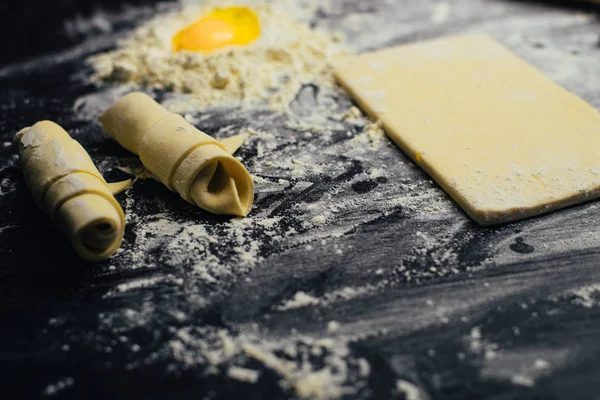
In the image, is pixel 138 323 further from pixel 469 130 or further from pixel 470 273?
pixel 469 130

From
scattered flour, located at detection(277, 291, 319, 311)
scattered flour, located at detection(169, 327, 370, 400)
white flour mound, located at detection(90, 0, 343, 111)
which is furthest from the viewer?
white flour mound, located at detection(90, 0, 343, 111)

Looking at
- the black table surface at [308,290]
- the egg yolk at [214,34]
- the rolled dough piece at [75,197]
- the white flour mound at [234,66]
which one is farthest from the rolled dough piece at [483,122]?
the rolled dough piece at [75,197]

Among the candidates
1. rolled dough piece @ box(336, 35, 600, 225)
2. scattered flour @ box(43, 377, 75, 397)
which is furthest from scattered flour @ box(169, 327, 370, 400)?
rolled dough piece @ box(336, 35, 600, 225)

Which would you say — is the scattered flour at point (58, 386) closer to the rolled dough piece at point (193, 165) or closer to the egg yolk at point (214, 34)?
the rolled dough piece at point (193, 165)

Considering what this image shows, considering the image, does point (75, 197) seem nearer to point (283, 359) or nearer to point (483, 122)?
point (283, 359)

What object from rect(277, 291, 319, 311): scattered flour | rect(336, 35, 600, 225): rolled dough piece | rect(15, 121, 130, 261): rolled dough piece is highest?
rect(15, 121, 130, 261): rolled dough piece

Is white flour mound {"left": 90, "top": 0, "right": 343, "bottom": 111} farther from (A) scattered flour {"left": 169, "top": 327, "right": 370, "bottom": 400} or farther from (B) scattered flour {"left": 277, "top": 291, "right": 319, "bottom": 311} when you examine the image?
(A) scattered flour {"left": 169, "top": 327, "right": 370, "bottom": 400}

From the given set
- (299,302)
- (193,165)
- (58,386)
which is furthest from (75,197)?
(299,302)
